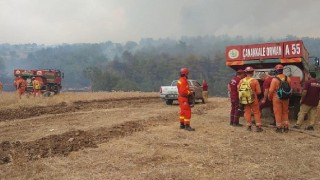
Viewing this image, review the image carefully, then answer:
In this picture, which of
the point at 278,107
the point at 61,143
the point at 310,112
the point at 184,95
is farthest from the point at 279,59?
the point at 61,143

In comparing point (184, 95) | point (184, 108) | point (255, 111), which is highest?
point (184, 95)

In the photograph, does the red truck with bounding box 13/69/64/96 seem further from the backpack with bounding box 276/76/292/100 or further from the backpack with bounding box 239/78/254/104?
the backpack with bounding box 276/76/292/100

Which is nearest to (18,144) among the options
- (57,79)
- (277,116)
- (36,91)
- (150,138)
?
(150,138)

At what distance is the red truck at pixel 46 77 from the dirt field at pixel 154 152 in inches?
981

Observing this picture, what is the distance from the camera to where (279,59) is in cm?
1403

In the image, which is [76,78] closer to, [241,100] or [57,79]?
[57,79]

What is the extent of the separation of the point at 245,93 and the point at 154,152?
3932mm

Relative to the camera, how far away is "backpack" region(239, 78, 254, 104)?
37.4 feet

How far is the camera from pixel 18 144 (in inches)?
391

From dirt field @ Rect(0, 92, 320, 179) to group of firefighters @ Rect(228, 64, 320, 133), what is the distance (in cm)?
38

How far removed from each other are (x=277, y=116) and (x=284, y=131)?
501mm

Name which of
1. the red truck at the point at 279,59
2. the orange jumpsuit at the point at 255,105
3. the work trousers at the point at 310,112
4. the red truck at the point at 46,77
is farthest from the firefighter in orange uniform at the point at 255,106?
the red truck at the point at 46,77

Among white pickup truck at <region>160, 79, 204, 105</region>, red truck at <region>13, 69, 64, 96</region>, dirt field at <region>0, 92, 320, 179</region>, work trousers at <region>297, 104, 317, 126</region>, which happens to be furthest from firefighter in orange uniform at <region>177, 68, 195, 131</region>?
red truck at <region>13, 69, 64, 96</region>

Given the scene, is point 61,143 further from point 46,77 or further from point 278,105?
point 46,77
